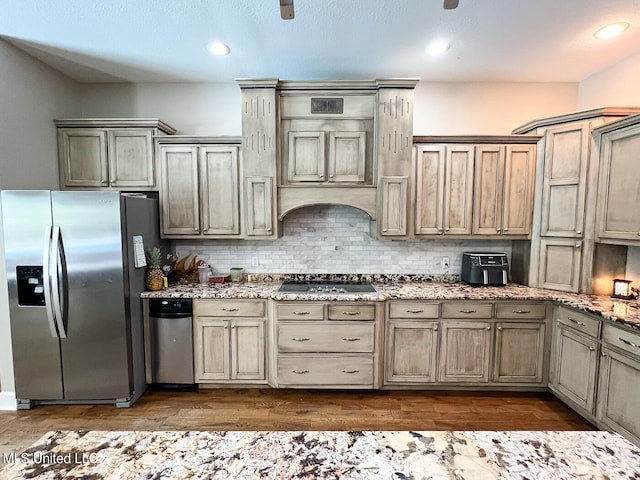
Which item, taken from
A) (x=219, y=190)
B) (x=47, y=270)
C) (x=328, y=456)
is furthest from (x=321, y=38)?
(x=47, y=270)

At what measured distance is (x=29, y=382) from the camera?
2609 millimetres

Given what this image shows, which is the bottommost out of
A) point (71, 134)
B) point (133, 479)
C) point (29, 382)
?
point (29, 382)

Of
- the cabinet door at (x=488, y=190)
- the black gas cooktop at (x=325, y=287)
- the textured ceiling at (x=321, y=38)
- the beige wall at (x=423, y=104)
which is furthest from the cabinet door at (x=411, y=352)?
the textured ceiling at (x=321, y=38)

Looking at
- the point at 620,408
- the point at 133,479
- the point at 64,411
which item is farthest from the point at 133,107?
the point at 620,408

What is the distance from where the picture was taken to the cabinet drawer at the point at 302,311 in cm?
280

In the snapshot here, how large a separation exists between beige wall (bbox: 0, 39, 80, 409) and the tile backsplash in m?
1.37

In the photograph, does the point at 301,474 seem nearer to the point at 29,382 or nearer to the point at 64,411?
the point at 64,411

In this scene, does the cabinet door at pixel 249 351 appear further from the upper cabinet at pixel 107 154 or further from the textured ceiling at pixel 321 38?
the textured ceiling at pixel 321 38

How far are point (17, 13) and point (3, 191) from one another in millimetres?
1312

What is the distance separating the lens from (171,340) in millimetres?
Result: 2871

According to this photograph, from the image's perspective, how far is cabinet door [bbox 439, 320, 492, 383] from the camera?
284cm

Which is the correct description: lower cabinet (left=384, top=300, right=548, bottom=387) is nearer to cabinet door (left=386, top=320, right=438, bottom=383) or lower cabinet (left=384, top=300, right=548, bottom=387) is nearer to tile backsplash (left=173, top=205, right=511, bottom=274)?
cabinet door (left=386, top=320, right=438, bottom=383)

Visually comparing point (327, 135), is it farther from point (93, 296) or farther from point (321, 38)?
point (93, 296)

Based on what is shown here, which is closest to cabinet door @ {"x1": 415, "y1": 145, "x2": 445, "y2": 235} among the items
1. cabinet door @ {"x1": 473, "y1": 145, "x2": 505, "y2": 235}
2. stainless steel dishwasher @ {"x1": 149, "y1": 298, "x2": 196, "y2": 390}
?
cabinet door @ {"x1": 473, "y1": 145, "x2": 505, "y2": 235}
